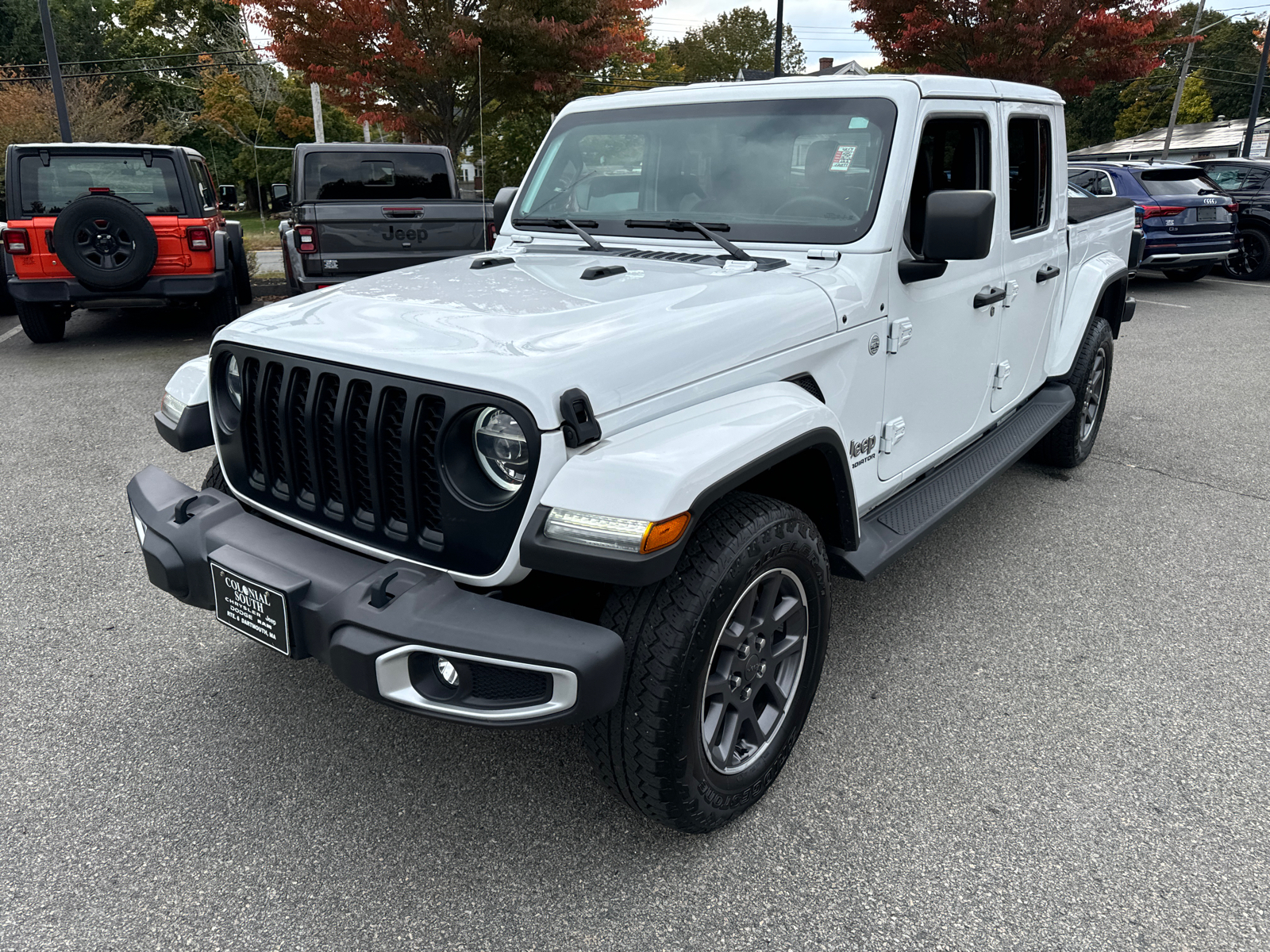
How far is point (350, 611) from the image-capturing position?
6.93 ft

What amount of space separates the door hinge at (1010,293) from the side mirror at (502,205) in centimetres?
210

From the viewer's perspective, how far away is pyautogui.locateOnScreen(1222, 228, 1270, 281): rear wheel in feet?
45.4

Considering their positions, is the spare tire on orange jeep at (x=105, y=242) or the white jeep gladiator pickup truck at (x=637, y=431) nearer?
the white jeep gladiator pickup truck at (x=637, y=431)

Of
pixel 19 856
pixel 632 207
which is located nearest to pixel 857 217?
pixel 632 207

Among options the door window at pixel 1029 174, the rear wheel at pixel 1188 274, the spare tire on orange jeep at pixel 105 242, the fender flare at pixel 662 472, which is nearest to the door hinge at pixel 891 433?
the fender flare at pixel 662 472

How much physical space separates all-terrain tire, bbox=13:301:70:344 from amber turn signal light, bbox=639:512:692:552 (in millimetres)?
8791

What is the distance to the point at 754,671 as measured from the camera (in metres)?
2.50

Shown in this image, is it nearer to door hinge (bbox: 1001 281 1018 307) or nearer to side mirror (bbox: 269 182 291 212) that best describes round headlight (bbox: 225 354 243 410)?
door hinge (bbox: 1001 281 1018 307)

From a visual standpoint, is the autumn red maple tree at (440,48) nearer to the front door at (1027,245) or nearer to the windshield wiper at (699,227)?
the front door at (1027,245)

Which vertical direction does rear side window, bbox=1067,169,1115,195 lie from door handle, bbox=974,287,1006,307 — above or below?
above

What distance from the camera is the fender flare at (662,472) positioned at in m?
1.98

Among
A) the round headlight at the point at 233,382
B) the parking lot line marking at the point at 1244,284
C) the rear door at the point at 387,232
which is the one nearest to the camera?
the round headlight at the point at 233,382

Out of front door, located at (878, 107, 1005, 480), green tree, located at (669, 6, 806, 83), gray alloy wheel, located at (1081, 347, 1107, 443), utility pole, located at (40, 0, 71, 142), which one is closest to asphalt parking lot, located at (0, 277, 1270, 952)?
front door, located at (878, 107, 1005, 480)

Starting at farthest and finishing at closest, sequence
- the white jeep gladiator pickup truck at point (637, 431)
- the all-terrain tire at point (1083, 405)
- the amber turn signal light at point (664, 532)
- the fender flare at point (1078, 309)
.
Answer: the all-terrain tire at point (1083, 405) → the fender flare at point (1078, 309) → the white jeep gladiator pickup truck at point (637, 431) → the amber turn signal light at point (664, 532)
